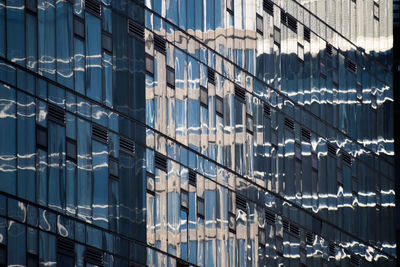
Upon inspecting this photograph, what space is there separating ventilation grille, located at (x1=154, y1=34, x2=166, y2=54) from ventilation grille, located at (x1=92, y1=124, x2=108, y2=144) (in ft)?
18.6

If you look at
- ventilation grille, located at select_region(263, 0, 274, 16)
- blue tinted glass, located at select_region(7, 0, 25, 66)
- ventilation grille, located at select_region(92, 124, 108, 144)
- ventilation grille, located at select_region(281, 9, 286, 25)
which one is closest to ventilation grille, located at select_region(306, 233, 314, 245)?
ventilation grille, located at select_region(281, 9, 286, 25)

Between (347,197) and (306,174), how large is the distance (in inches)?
192

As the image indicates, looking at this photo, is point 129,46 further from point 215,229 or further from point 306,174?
point 306,174

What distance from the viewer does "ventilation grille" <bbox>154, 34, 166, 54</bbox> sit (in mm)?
54375

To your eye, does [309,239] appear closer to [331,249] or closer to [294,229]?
[294,229]

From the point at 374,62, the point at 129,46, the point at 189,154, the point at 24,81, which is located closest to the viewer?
the point at 24,81

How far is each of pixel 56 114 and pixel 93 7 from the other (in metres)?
5.29

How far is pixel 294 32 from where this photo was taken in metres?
65.6

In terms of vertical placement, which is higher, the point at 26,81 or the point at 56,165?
the point at 26,81

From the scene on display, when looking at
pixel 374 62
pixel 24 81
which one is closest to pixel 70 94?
pixel 24 81

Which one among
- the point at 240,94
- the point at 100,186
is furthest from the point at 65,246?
the point at 240,94

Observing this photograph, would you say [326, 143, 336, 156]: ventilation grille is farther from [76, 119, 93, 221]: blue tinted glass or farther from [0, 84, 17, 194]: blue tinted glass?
[0, 84, 17, 194]: blue tinted glass

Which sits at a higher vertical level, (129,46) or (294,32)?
(294,32)

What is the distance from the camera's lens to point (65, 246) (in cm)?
4747
